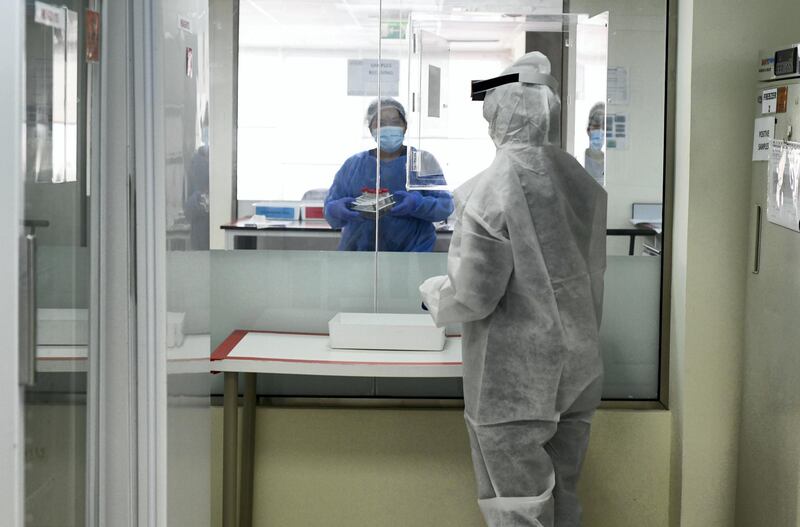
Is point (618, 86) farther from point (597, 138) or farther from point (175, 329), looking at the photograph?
point (175, 329)

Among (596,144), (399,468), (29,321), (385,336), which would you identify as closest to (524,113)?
(596,144)

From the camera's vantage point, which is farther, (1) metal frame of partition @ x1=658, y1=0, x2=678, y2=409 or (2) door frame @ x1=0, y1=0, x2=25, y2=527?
(1) metal frame of partition @ x1=658, y1=0, x2=678, y2=409

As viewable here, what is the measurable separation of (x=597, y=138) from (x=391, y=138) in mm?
684

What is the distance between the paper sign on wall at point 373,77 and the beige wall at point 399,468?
1.07 m

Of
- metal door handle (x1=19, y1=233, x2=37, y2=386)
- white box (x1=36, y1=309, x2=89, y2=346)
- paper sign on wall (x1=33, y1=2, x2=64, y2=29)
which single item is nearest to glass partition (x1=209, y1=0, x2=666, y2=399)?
white box (x1=36, y1=309, x2=89, y2=346)

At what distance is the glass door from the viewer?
1505mm

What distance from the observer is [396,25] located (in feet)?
10.2

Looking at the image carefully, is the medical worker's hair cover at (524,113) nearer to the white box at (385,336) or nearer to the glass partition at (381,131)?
the glass partition at (381,131)

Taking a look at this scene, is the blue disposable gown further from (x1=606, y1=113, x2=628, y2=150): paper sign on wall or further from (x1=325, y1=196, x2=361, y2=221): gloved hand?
(x1=606, y1=113, x2=628, y2=150): paper sign on wall

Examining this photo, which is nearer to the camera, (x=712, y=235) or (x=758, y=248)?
(x=758, y=248)

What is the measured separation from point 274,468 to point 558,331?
117 centimetres

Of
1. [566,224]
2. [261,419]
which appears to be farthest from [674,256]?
[261,419]

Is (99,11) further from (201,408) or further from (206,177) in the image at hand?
(201,408)

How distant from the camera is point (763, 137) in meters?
2.88
